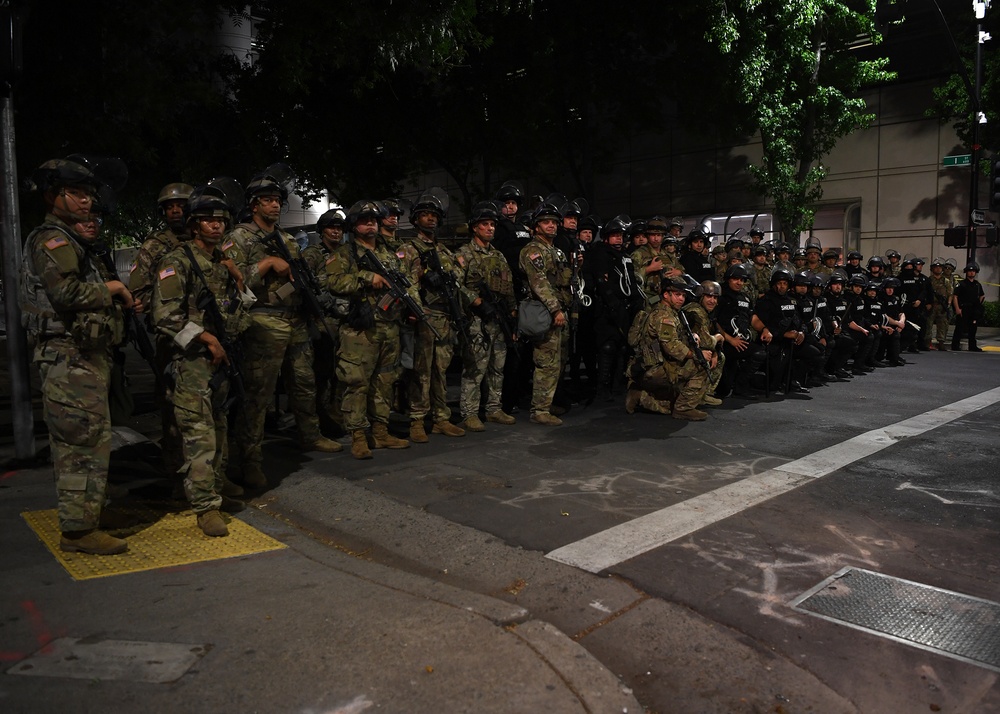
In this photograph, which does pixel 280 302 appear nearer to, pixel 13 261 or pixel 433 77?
pixel 13 261

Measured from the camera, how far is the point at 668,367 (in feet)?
27.7

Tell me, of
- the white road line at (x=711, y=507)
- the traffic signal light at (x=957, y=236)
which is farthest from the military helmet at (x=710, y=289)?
the traffic signal light at (x=957, y=236)

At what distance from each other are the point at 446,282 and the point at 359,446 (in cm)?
171

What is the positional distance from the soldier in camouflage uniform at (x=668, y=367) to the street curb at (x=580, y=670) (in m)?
5.15

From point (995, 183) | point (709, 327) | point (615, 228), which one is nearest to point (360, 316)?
point (615, 228)

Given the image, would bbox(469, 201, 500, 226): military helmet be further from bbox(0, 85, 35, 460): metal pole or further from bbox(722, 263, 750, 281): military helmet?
bbox(0, 85, 35, 460): metal pole

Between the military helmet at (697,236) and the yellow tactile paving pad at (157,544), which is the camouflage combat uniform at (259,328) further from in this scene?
the military helmet at (697,236)

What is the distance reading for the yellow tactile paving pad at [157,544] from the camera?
4316 millimetres

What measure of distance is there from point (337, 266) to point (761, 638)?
4532 mm

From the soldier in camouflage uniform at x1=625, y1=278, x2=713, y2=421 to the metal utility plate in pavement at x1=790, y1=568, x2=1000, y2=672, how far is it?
417cm

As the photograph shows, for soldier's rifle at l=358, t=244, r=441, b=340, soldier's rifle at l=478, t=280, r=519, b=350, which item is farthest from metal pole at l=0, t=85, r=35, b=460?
soldier's rifle at l=478, t=280, r=519, b=350

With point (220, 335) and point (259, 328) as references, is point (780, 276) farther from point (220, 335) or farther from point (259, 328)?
point (220, 335)

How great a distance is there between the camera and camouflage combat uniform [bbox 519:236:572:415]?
7.95 metres

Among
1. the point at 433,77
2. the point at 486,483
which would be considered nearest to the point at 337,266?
the point at 486,483
